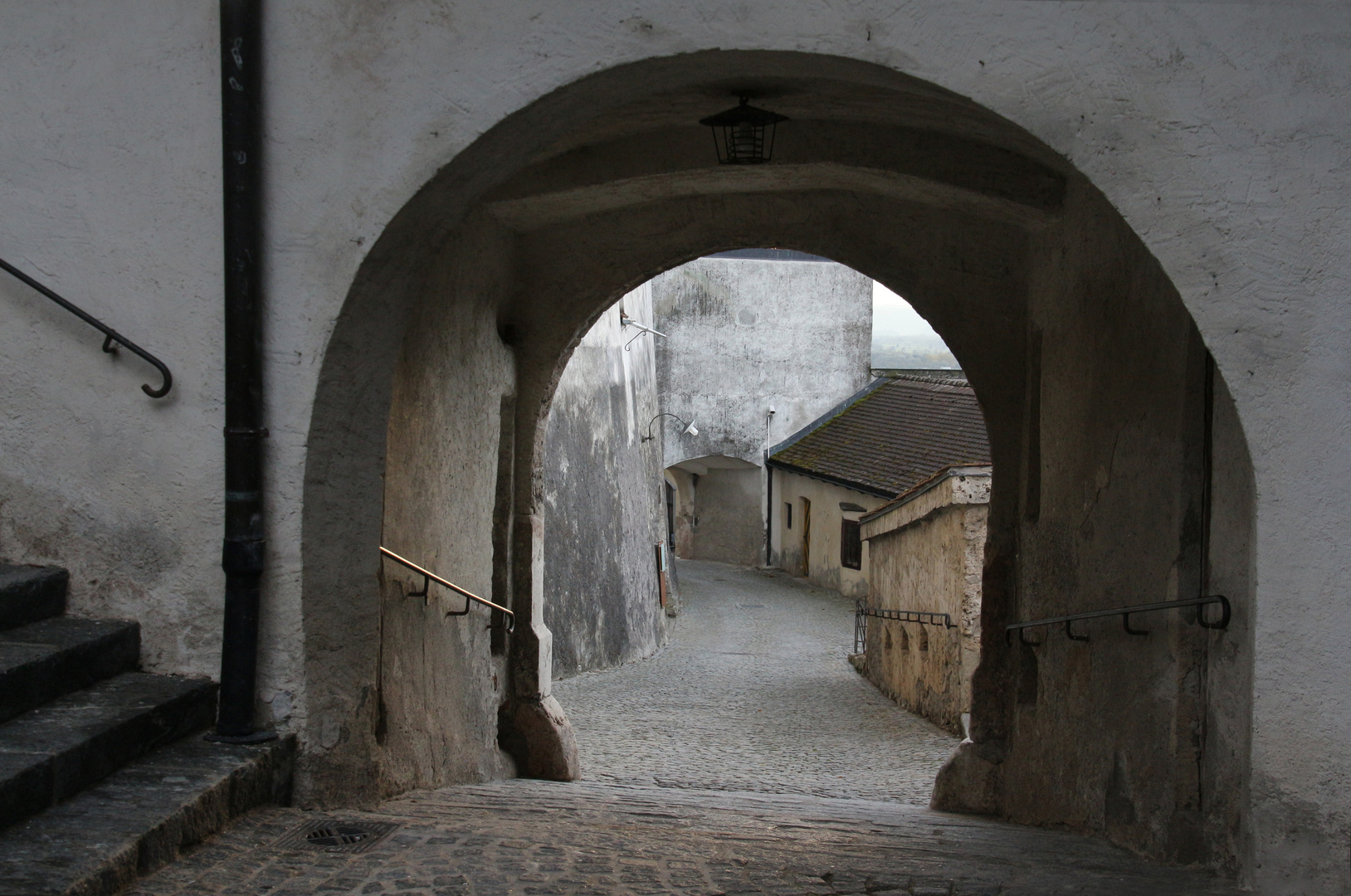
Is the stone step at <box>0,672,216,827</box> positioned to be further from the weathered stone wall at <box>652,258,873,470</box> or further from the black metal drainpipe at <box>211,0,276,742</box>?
the weathered stone wall at <box>652,258,873,470</box>

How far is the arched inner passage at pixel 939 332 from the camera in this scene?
11.9 ft

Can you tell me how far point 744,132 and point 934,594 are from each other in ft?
24.2

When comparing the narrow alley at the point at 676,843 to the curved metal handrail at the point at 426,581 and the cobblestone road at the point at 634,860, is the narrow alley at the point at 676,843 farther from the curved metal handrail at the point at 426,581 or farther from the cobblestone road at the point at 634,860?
the curved metal handrail at the point at 426,581

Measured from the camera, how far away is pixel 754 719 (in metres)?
Answer: 11.4

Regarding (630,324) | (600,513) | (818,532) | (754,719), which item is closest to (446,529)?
(754,719)

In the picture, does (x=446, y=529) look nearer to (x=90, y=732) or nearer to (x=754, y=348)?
(x=90, y=732)

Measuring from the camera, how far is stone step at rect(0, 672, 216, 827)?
2875 millimetres

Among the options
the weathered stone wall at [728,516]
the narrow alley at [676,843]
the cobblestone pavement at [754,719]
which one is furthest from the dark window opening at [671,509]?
the narrow alley at [676,843]

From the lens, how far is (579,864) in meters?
3.47

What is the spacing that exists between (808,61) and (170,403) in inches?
84.7

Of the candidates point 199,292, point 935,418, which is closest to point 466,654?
point 199,292

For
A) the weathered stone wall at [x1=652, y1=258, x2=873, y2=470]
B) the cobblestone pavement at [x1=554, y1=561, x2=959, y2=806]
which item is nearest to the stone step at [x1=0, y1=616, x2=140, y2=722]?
the cobblestone pavement at [x1=554, y1=561, x2=959, y2=806]

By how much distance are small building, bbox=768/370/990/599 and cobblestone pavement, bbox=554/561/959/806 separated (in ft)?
8.76

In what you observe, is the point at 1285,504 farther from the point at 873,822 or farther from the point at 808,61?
the point at 873,822
